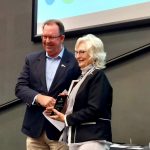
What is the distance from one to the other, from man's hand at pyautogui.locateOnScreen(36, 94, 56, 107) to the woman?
77mm

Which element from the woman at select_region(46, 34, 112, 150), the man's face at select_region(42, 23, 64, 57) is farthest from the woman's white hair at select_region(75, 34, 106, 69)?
the man's face at select_region(42, 23, 64, 57)

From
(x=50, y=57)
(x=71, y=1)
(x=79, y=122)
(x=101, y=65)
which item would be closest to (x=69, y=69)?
(x=50, y=57)

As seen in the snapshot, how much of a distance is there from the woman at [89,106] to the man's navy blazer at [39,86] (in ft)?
0.73

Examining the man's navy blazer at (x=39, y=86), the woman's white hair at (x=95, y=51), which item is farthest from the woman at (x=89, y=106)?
the man's navy blazer at (x=39, y=86)

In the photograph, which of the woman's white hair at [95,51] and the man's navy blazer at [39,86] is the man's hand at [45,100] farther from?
the woman's white hair at [95,51]

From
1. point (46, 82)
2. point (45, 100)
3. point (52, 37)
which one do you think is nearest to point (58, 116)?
point (45, 100)

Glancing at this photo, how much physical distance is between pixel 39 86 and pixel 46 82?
5cm

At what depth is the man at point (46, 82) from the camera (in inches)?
89.1

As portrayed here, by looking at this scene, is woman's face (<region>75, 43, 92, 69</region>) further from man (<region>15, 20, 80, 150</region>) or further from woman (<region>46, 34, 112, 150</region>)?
man (<region>15, 20, 80, 150</region>)

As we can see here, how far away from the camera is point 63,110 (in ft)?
6.86

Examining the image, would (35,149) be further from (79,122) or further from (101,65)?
(101,65)

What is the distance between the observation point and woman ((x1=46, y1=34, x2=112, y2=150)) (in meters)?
1.95

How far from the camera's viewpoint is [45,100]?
217 cm

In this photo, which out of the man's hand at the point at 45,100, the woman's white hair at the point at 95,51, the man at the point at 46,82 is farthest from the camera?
the man at the point at 46,82
